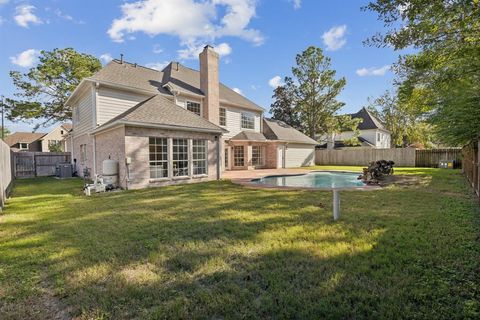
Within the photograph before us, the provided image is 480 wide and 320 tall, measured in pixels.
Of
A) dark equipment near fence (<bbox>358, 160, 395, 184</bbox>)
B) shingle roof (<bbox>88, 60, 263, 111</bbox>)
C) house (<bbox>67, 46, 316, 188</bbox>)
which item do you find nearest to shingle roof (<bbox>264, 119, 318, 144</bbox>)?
house (<bbox>67, 46, 316, 188</bbox>)

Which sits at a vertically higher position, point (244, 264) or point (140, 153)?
point (140, 153)

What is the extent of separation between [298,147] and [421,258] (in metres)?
23.1

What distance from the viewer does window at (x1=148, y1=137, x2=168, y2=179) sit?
11297mm

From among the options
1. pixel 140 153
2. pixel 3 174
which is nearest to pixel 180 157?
pixel 140 153

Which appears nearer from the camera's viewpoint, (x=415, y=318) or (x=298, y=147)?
(x=415, y=318)

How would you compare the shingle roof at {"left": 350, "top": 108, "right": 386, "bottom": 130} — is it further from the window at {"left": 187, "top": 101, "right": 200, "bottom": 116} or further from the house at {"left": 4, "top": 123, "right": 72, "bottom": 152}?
the house at {"left": 4, "top": 123, "right": 72, "bottom": 152}

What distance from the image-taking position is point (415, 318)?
225cm

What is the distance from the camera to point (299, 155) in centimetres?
2614

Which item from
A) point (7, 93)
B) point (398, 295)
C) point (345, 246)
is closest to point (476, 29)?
point (345, 246)

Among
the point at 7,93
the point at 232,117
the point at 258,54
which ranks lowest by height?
the point at 232,117

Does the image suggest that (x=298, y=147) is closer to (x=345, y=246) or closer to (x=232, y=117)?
(x=232, y=117)

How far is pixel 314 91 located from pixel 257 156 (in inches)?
496

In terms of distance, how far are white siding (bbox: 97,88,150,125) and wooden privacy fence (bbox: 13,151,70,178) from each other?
9.09 metres

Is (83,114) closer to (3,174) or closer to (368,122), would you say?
(3,174)
